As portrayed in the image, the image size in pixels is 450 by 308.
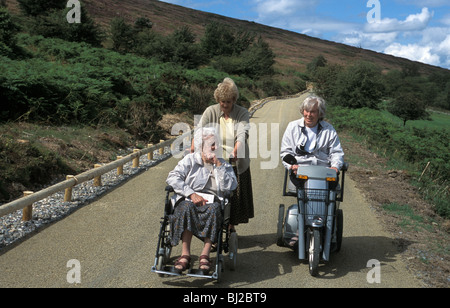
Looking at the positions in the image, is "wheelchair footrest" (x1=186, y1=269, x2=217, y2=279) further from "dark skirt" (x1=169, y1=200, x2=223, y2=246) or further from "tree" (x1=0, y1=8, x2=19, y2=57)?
"tree" (x1=0, y1=8, x2=19, y2=57)

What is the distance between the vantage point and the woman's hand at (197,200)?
5.20 meters

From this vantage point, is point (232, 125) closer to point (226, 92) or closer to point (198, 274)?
point (226, 92)

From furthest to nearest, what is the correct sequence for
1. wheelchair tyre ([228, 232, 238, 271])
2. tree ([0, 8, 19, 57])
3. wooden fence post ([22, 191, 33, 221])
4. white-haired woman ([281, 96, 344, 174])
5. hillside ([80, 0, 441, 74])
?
hillside ([80, 0, 441, 74]) < tree ([0, 8, 19, 57]) < wooden fence post ([22, 191, 33, 221]) < white-haired woman ([281, 96, 344, 174]) < wheelchair tyre ([228, 232, 238, 271])

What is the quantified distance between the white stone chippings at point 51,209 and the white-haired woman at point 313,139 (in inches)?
148

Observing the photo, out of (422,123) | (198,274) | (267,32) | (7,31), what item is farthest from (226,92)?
(267,32)

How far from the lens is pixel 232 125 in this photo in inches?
236

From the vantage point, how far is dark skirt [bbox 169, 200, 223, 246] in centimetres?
511

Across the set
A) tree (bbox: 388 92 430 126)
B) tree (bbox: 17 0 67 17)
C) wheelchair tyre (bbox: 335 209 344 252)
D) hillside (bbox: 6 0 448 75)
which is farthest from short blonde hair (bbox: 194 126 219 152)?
hillside (bbox: 6 0 448 75)

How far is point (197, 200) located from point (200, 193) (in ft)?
0.77

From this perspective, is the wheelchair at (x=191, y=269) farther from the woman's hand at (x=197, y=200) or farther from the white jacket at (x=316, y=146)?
the white jacket at (x=316, y=146)

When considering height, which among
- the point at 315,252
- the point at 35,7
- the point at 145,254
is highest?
the point at 35,7

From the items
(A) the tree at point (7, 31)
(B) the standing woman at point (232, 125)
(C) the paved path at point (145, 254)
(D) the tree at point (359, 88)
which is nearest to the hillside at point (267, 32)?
(D) the tree at point (359, 88)

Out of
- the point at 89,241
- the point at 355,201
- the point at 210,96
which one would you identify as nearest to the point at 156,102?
the point at 210,96

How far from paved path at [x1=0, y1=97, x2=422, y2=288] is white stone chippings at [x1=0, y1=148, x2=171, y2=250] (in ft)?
0.65
